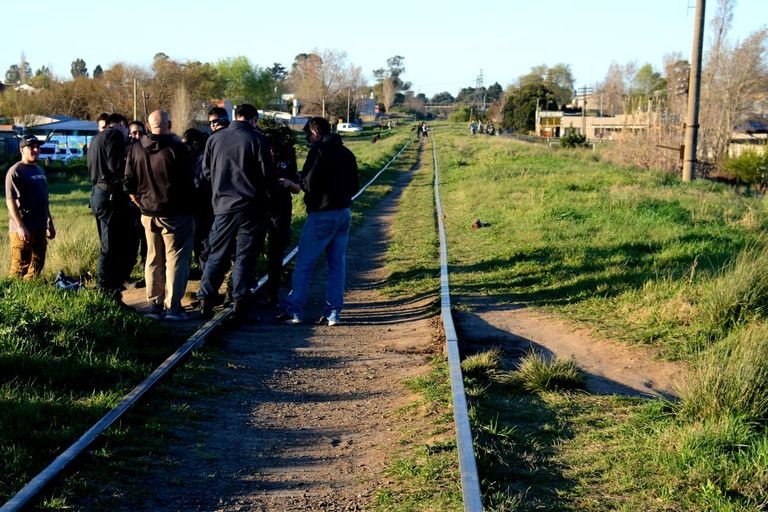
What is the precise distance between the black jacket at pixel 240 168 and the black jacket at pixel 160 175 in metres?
0.32

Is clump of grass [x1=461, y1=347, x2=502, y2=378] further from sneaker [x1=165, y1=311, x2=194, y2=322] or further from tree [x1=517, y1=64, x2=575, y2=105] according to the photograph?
tree [x1=517, y1=64, x2=575, y2=105]

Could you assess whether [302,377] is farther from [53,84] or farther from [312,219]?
[53,84]

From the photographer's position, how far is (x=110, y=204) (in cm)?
945

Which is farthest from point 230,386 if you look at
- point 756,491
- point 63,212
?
point 63,212

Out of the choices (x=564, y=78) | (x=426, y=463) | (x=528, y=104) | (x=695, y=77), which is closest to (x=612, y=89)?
(x=528, y=104)

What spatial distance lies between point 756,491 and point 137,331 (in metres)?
5.33

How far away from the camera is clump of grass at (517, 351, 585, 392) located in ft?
21.5

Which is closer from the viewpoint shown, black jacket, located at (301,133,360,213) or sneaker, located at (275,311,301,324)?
black jacket, located at (301,133,360,213)

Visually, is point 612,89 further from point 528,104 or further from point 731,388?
point 731,388

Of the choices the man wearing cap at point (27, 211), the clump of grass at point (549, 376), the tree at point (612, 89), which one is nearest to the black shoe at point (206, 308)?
the man wearing cap at point (27, 211)

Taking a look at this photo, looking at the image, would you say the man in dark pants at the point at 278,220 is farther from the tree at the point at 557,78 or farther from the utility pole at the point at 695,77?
the tree at the point at 557,78

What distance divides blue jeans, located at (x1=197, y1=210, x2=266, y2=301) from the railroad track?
304mm

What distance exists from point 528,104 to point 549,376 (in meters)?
101

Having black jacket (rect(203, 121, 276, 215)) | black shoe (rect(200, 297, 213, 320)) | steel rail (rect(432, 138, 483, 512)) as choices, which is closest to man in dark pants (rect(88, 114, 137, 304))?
black shoe (rect(200, 297, 213, 320))
